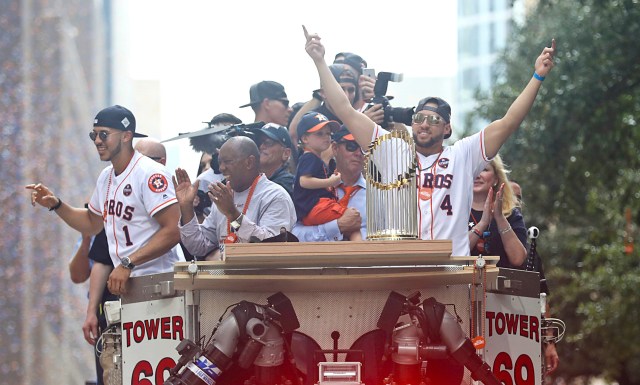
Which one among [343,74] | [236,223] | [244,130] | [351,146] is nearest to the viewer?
[236,223]

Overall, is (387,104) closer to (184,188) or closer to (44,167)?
(184,188)

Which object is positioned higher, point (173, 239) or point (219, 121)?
point (219, 121)

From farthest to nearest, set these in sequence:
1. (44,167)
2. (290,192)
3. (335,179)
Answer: (44,167) → (290,192) → (335,179)

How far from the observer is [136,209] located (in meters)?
8.35

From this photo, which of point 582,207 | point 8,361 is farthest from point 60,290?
point 582,207

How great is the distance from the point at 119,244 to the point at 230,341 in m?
2.57

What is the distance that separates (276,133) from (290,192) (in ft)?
1.43

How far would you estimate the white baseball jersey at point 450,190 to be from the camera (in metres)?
7.84

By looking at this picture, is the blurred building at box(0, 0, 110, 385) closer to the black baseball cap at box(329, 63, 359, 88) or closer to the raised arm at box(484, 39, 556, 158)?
the black baseball cap at box(329, 63, 359, 88)

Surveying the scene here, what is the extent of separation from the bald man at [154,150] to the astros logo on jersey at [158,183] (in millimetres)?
1378

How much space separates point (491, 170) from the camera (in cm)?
912

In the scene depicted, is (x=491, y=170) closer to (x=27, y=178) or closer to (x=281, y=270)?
(x=281, y=270)

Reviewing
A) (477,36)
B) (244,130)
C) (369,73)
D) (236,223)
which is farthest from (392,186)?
(477,36)

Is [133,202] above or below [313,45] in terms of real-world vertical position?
below
